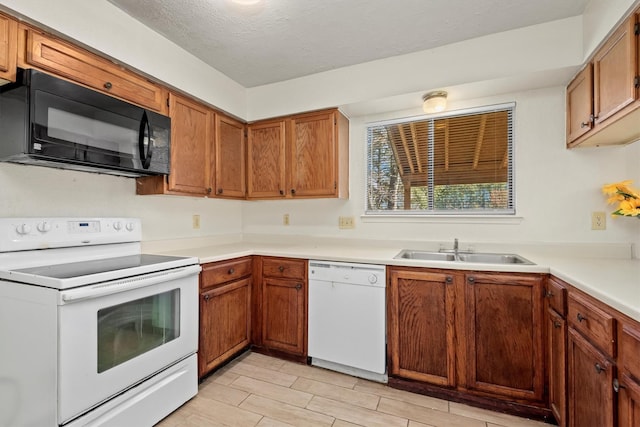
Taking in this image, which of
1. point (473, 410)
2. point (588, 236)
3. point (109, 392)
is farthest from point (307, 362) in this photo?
point (588, 236)

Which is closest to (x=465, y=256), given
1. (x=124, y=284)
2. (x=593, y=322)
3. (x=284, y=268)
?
(x=593, y=322)

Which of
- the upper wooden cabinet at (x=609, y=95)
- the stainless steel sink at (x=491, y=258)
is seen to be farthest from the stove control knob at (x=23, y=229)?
the upper wooden cabinet at (x=609, y=95)

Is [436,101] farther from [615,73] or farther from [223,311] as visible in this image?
[223,311]

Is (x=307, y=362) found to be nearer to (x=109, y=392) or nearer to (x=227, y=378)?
(x=227, y=378)

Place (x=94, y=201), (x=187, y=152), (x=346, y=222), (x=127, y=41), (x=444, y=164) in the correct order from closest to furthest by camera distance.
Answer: (x=127, y=41) → (x=94, y=201) → (x=187, y=152) → (x=444, y=164) → (x=346, y=222)

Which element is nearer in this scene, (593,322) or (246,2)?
(593,322)

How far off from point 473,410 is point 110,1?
330cm

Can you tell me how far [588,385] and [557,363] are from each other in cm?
34

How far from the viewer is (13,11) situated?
1.38 m

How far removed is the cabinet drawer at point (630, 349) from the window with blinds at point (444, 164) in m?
1.43

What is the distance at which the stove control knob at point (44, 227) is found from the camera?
1656 millimetres

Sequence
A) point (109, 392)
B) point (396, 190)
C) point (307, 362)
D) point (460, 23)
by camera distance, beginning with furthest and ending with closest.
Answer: point (396, 190), point (307, 362), point (460, 23), point (109, 392)

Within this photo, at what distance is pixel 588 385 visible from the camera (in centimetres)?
129

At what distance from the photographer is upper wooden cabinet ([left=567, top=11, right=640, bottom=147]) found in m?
1.38
